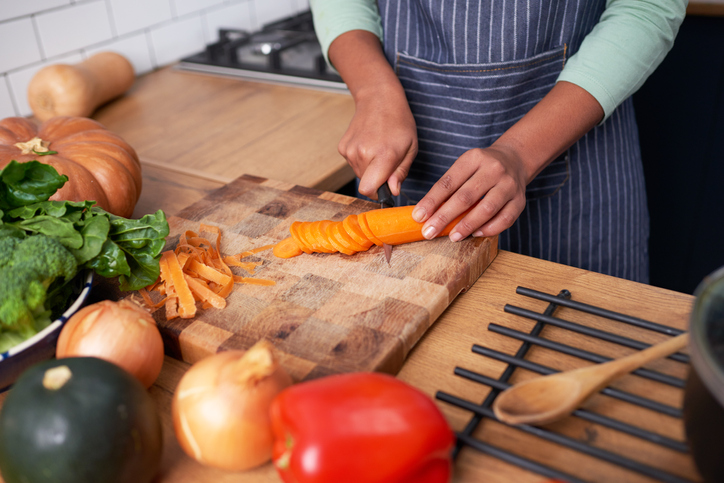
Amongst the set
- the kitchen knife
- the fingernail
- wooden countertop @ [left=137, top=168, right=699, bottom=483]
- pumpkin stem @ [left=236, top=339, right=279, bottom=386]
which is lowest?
wooden countertop @ [left=137, top=168, right=699, bottom=483]

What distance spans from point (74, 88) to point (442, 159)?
1.13 metres

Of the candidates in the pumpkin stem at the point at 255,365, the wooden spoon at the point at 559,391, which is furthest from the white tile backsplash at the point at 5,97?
the wooden spoon at the point at 559,391

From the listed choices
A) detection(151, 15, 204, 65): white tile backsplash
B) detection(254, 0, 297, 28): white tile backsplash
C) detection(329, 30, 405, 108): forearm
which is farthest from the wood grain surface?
detection(254, 0, 297, 28): white tile backsplash

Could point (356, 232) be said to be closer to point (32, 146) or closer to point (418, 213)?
point (418, 213)

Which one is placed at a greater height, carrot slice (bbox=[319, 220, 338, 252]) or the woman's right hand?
the woman's right hand

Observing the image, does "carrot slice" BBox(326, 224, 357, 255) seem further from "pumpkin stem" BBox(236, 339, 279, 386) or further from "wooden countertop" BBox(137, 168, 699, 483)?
"pumpkin stem" BBox(236, 339, 279, 386)

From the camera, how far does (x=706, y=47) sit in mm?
1886

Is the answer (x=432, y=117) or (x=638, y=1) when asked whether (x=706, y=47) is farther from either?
(x=432, y=117)

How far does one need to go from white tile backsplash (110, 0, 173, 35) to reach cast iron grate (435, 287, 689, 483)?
178cm

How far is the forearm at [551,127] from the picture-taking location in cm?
108

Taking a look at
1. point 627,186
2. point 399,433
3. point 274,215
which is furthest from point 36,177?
point 627,186

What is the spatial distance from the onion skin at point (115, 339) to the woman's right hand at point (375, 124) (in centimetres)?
53

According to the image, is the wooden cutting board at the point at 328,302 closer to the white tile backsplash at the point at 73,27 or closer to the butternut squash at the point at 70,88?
the butternut squash at the point at 70,88

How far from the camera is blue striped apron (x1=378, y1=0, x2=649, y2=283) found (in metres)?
1.23
